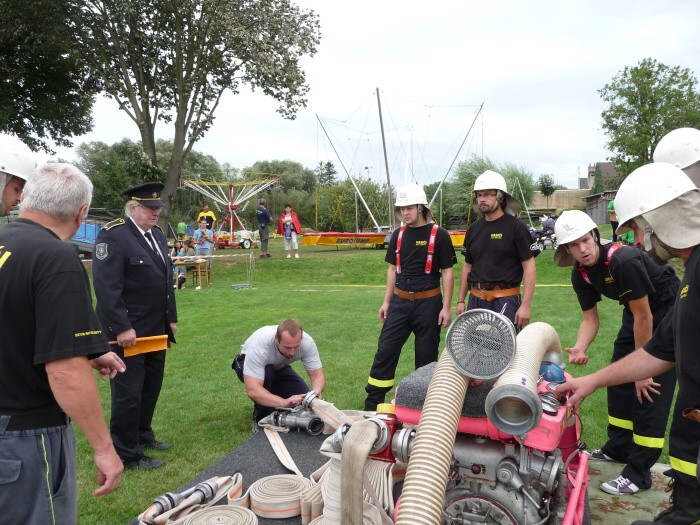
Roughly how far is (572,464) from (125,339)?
3164 mm

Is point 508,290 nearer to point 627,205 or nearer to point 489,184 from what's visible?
point 489,184

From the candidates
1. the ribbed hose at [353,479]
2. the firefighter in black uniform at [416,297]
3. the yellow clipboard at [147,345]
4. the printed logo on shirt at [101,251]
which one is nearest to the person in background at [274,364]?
the firefighter in black uniform at [416,297]

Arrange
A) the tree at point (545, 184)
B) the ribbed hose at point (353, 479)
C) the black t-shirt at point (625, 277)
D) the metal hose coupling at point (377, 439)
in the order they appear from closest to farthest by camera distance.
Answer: the ribbed hose at point (353, 479), the metal hose coupling at point (377, 439), the black t-shirt at point (625, 277), the tree at point (545, 184)

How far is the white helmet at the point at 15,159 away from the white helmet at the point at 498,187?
3552mm

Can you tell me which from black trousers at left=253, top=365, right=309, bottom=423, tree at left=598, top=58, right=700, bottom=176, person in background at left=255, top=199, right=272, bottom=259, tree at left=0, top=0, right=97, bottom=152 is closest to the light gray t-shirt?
black trousers at left=253, top=365, right=309, bottom=423

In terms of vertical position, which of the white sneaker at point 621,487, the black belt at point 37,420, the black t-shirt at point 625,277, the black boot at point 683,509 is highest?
the black t-shirt at point 625,277

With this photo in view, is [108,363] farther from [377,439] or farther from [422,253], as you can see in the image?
[422,253]

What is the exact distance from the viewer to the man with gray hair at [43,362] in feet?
6.64

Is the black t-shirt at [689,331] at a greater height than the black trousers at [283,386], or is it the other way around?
the black t-shirt at [689,331]

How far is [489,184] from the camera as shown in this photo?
4.84m

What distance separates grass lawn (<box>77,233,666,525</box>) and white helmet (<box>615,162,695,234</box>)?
2.96 m

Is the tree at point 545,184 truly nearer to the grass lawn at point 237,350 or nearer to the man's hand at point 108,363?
the grass lawn at point 237,350

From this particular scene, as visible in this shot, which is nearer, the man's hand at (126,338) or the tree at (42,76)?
the man's hand at (126,338)

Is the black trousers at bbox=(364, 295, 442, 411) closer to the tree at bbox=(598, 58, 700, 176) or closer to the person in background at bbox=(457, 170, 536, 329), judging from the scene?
the person in background at bbox=(457, 170, 536, 329)
